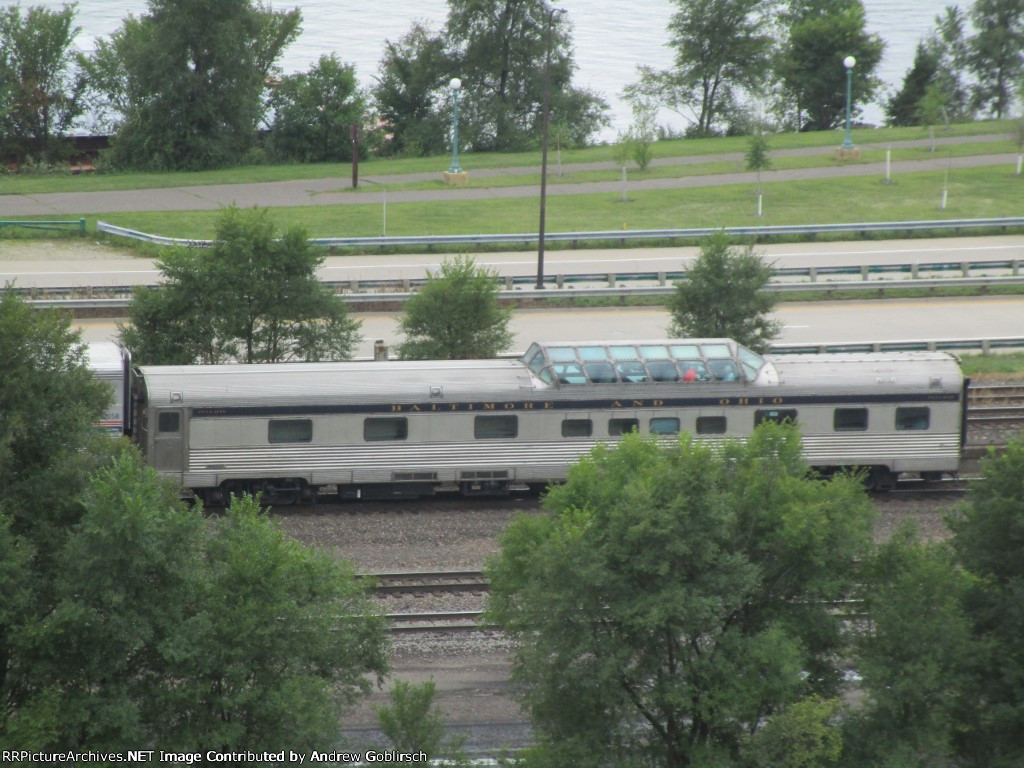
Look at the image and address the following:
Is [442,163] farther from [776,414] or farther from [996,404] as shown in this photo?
[776,414]

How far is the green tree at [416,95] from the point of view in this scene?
62.6 metres

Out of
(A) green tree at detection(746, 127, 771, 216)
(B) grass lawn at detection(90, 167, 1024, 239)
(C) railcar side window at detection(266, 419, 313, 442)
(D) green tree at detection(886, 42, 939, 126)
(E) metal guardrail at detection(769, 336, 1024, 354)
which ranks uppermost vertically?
(D) green tree at detection(886, 42, 939, 126)

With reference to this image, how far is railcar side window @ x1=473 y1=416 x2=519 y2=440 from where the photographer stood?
77.9ft

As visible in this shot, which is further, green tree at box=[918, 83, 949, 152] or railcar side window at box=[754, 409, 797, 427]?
green tree at box=[918, 83, 949, 152]

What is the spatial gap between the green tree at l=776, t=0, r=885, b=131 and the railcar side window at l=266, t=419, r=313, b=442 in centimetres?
5071

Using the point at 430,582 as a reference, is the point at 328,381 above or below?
above

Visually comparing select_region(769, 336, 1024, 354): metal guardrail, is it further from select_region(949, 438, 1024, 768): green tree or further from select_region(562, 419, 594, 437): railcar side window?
select_region(949, 438, 1024, 768): green tree

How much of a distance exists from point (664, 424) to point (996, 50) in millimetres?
55888

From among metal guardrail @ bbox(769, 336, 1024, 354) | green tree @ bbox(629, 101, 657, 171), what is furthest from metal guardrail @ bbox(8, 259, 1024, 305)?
green tree @ bbox(629, 101, 657, 171)

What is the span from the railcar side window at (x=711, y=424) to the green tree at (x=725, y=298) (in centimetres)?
463

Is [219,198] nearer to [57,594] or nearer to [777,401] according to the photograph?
[777,401]

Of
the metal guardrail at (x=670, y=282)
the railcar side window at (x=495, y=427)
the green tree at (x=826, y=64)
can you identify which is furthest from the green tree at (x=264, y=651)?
the green tree at (x=826, y=64)

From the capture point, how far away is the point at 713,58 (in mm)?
68375

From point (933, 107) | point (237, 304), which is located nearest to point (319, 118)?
point (933, 107)
